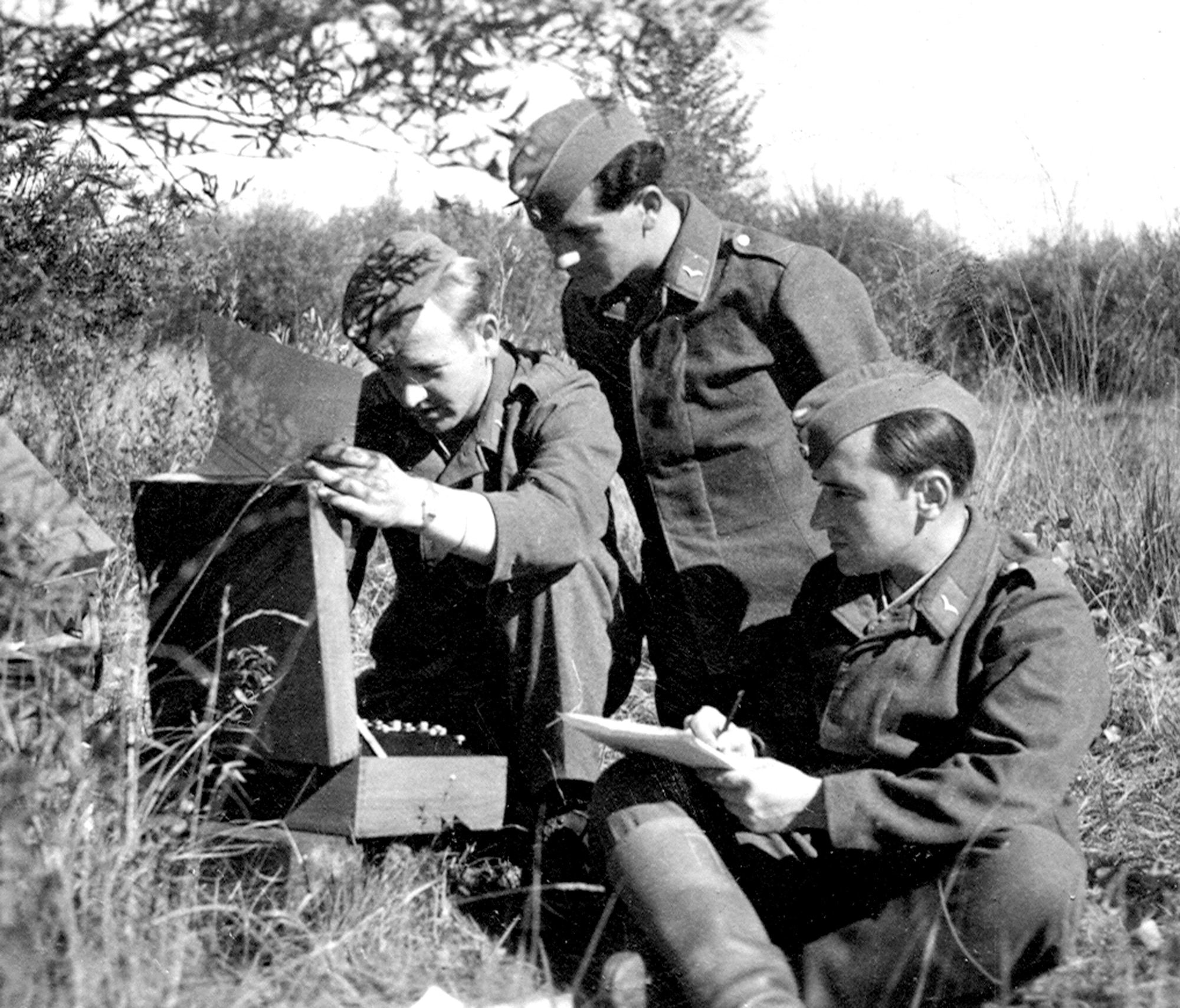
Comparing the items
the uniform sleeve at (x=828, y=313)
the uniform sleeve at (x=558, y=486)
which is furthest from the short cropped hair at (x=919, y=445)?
the uniform sleeve at (x=558, y=486)

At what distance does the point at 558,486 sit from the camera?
3482mm

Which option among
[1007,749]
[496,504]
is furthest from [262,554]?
[1007,749]

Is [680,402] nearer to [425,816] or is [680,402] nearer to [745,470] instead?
[745,470]

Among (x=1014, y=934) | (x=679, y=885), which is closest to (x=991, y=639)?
(x=1014, y=934)

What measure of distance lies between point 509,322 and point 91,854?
6741 millimetres

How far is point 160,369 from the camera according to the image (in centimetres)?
630

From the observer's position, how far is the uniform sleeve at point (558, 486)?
3.34 m

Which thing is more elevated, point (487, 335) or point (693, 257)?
point (693, 257)

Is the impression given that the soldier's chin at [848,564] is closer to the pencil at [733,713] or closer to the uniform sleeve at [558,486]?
the pencil at [733,713]

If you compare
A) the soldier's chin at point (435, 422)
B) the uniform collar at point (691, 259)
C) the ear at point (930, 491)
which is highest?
the uniform collar at point (691, 259)

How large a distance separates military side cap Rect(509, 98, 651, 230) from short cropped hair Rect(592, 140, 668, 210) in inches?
0.7

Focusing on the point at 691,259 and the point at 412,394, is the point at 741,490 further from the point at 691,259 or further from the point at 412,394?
the point at 412,394

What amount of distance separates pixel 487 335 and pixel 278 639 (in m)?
0.97

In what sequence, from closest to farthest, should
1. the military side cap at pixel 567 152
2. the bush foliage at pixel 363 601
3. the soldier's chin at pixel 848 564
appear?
the bush foliage at pixel 363 601 → the soldier's chin at pixel 848 564 → the military side cap at pixel 567 152
